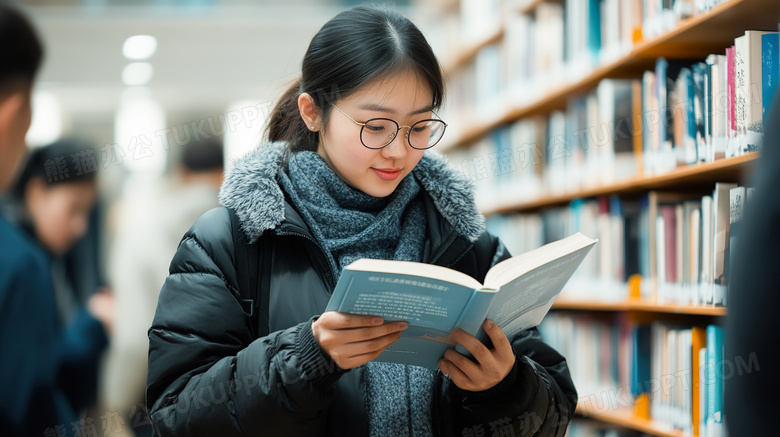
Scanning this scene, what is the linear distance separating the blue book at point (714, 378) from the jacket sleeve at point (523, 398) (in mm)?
636

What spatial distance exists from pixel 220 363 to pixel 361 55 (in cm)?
58

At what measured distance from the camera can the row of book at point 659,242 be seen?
68.8 inches

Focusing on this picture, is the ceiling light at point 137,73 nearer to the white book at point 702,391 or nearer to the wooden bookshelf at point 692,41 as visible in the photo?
the wooden bookshelf at point 692,41

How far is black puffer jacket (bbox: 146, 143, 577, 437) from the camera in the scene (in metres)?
1.06

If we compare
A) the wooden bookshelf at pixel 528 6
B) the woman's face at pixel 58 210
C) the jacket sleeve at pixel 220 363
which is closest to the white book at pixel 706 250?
the jacket sleeve at pixel 220 363

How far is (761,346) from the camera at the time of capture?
26.4 inches

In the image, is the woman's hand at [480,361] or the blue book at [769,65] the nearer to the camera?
the woman's hand at [480,361]

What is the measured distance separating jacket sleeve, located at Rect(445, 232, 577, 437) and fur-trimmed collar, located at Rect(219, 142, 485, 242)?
0.07 metres

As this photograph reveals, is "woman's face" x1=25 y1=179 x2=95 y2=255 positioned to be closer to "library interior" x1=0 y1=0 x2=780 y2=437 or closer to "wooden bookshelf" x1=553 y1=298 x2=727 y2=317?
"library interior" x1=0 y1=0 x2=780 y2=437

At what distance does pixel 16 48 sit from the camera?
0.71 metres

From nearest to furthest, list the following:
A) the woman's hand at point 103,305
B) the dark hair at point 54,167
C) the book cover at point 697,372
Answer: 1. the book cover at point 697,372
2. the dark hair at point 54,167
3. the woman's hand at point 103,305

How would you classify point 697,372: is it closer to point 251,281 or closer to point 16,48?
point 251,281

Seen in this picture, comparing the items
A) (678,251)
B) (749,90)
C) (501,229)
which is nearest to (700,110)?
(749,90)

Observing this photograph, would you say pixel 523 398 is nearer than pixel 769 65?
Yes
